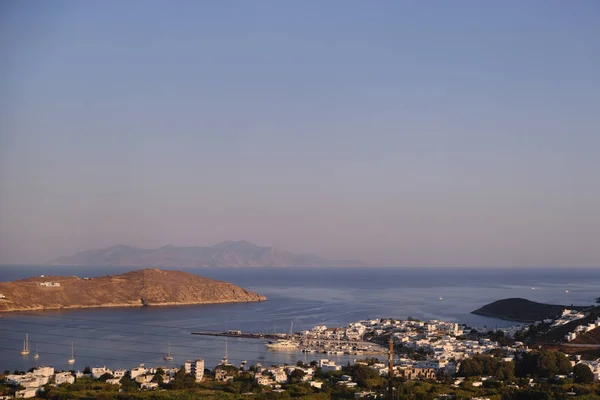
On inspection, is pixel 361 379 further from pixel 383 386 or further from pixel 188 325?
pixel 188 325

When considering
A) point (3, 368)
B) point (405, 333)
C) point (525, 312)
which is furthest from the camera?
point (525, 312)

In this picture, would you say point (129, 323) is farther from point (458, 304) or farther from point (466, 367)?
point (458, 304)

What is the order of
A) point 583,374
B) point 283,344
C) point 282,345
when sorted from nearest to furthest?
point 583,374 → point 282,345 → point 283,344

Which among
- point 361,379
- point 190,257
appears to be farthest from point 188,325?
point 190,257

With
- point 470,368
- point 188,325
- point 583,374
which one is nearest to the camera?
point 583,374

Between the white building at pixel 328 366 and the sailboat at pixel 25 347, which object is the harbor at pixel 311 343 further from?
the sailboat at pixel 25 347

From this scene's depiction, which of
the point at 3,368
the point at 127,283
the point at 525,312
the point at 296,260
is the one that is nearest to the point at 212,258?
the point at 296,260
